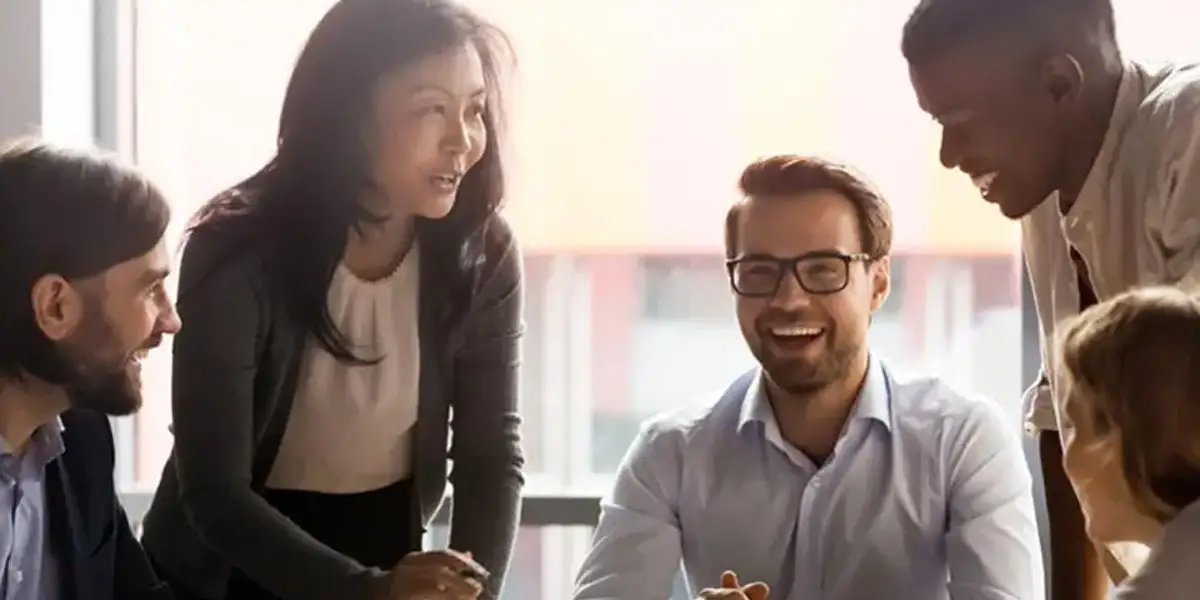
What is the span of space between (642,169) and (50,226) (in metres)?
1.05

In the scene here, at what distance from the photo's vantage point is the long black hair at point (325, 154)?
1568mm

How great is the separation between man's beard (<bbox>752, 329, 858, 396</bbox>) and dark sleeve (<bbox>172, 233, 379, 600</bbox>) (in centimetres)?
55

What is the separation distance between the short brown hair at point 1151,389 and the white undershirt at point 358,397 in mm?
805

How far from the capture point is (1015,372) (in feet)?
7.33

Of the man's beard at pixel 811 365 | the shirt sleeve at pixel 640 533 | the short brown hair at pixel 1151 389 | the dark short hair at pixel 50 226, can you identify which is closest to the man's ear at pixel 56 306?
the dark short hair at pixel 50 226

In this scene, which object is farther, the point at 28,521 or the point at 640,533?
the point at 640,533


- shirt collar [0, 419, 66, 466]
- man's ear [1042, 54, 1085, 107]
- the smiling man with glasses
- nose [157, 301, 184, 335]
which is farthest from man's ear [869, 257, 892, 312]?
shirt collar [0, 419, 66, 466]

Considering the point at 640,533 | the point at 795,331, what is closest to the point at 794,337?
the point at 795,331

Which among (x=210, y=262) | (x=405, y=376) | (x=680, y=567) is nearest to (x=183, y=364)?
(x=210, y=262)

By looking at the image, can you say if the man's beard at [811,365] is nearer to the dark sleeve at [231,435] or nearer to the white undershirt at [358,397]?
the white undershirt at [358,397]

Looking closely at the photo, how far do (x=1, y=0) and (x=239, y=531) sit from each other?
1.04m

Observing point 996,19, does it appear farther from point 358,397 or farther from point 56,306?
point 56,306

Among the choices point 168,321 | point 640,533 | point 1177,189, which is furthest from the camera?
point 640,533

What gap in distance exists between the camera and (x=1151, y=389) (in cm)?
119
